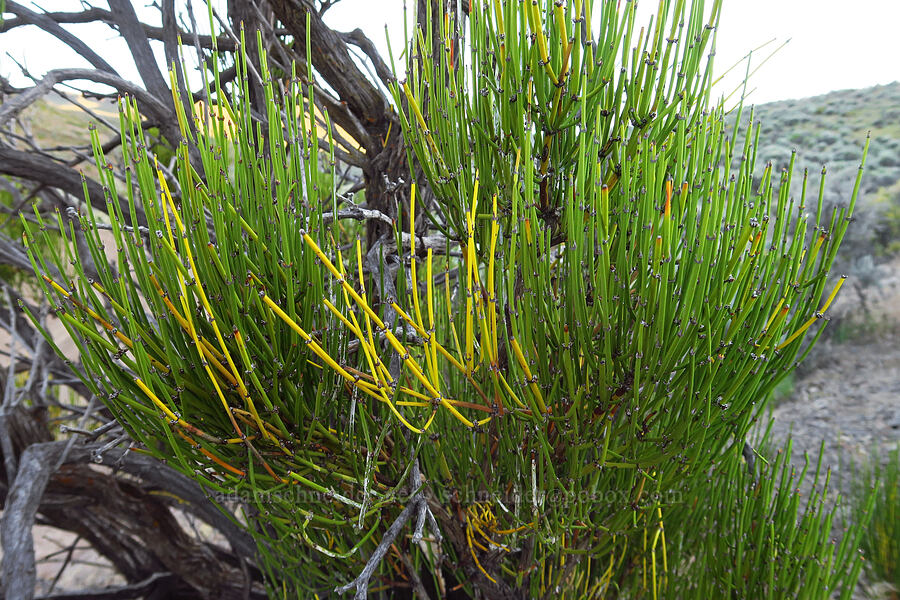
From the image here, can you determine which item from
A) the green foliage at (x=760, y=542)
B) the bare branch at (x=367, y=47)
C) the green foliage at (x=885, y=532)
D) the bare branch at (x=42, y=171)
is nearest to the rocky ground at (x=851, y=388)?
the green foliage at (x=885, y=532)

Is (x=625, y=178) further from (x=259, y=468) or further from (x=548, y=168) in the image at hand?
(x=259, y=468)

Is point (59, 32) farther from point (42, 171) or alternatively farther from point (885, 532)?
point (885, 532)

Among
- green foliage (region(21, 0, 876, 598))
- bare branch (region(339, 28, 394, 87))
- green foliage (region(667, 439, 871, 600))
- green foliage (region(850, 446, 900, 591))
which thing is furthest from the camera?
green foliage (region(850, 446, 900, 591))

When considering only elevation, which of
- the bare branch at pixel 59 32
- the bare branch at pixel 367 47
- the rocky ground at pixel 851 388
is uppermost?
the bare branch at pixel 59 32

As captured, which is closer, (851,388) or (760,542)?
(760,542)

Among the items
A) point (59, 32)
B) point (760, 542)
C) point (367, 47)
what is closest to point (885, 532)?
point (760, 542)

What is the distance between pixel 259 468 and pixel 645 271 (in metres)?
0.70

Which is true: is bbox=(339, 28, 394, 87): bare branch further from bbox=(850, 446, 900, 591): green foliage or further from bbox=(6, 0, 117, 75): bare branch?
bbox=(850, 446, 900, 591): green foliage

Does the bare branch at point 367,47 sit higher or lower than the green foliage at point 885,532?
higher

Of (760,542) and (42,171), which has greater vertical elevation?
(42,171)

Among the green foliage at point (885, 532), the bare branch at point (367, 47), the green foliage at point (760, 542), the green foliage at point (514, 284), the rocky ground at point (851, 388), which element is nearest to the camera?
the green foliage at point (514, 284)

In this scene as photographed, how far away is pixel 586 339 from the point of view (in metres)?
0.81

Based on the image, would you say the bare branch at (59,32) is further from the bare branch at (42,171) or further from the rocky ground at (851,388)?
the rocky ground at (851,388)

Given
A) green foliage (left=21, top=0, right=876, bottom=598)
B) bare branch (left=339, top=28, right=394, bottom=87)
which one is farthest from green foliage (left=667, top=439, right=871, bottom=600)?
bare branch (left=339, top=28, right=394, bottom=87)
